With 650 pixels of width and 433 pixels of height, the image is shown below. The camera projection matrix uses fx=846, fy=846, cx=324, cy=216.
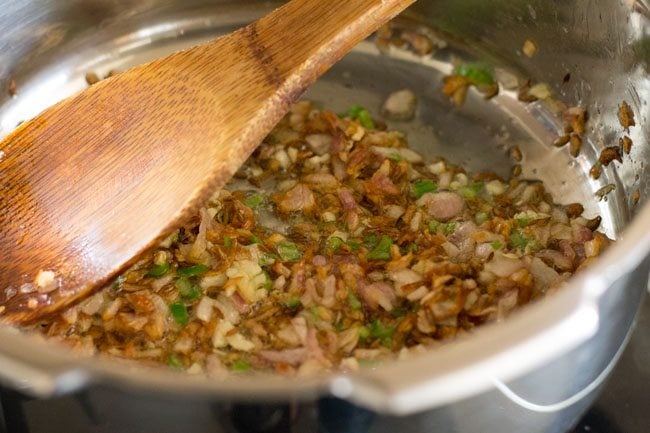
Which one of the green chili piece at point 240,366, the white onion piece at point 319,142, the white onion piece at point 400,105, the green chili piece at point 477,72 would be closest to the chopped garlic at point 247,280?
the green chili piece at point 240,366

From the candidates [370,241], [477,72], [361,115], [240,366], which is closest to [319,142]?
[361,115]

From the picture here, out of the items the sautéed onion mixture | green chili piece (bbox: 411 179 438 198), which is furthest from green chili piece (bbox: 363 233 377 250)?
green chili piece (bbox: 411 179 438 198)

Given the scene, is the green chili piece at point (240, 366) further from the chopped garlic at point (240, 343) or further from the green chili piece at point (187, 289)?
the green chili piece at point (187, 289)

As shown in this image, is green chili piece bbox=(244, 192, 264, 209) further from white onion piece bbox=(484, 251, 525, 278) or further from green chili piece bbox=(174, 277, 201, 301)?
white onion piece bbox=(484, 251, 525, 278)

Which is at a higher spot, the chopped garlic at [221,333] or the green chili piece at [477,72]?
the chopped garlic at [221,333]

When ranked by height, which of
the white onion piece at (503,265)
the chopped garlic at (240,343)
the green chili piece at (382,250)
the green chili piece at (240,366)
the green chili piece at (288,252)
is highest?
the green chili piece at (240,366)

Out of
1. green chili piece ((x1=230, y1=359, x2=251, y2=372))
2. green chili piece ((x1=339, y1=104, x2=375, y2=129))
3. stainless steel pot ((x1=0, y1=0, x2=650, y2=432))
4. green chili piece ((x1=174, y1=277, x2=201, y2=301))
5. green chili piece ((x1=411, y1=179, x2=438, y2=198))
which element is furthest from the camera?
green chili piece ((x1=339, y1=104, x2=375, y2=129))
